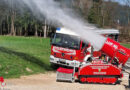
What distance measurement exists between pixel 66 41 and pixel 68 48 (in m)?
0.57

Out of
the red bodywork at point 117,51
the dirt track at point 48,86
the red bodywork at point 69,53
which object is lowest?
the dirt track at point 48,86

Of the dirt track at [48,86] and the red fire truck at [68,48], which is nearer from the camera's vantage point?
the dirt track at [48,86]

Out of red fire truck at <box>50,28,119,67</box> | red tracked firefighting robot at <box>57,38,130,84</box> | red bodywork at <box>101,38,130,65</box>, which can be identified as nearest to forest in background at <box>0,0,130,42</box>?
red fire truck at <box>50,28,119,67</box>

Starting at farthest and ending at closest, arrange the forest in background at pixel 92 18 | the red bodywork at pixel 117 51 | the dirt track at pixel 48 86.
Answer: the forest in background at pixel 92 18
the red bodywork at pixel 117 51
the dirt track at pixel 48 86

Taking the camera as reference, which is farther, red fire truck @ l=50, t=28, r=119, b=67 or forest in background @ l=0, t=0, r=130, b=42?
forest in background @ l=0, t=0, r=130, b=42

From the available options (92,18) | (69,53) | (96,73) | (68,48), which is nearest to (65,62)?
(69,53)

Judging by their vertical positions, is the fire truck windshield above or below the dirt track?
above

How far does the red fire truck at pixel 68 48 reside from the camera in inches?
646

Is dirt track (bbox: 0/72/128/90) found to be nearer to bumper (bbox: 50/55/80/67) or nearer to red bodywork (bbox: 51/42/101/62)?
bumper (bbox: 50/55/80/67)

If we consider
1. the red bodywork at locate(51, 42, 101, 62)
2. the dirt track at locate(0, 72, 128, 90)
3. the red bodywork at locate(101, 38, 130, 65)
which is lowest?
the dirt track at locate(0, 72, 128, 90)

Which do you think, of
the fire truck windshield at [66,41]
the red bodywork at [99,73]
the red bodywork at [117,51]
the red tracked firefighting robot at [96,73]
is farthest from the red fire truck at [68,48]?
the red bodywork at [99,73]

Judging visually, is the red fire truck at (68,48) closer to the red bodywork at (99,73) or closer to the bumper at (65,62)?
the bumper at (65,62)

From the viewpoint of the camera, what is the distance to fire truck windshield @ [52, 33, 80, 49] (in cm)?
1644

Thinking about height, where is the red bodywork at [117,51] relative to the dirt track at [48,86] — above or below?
above
